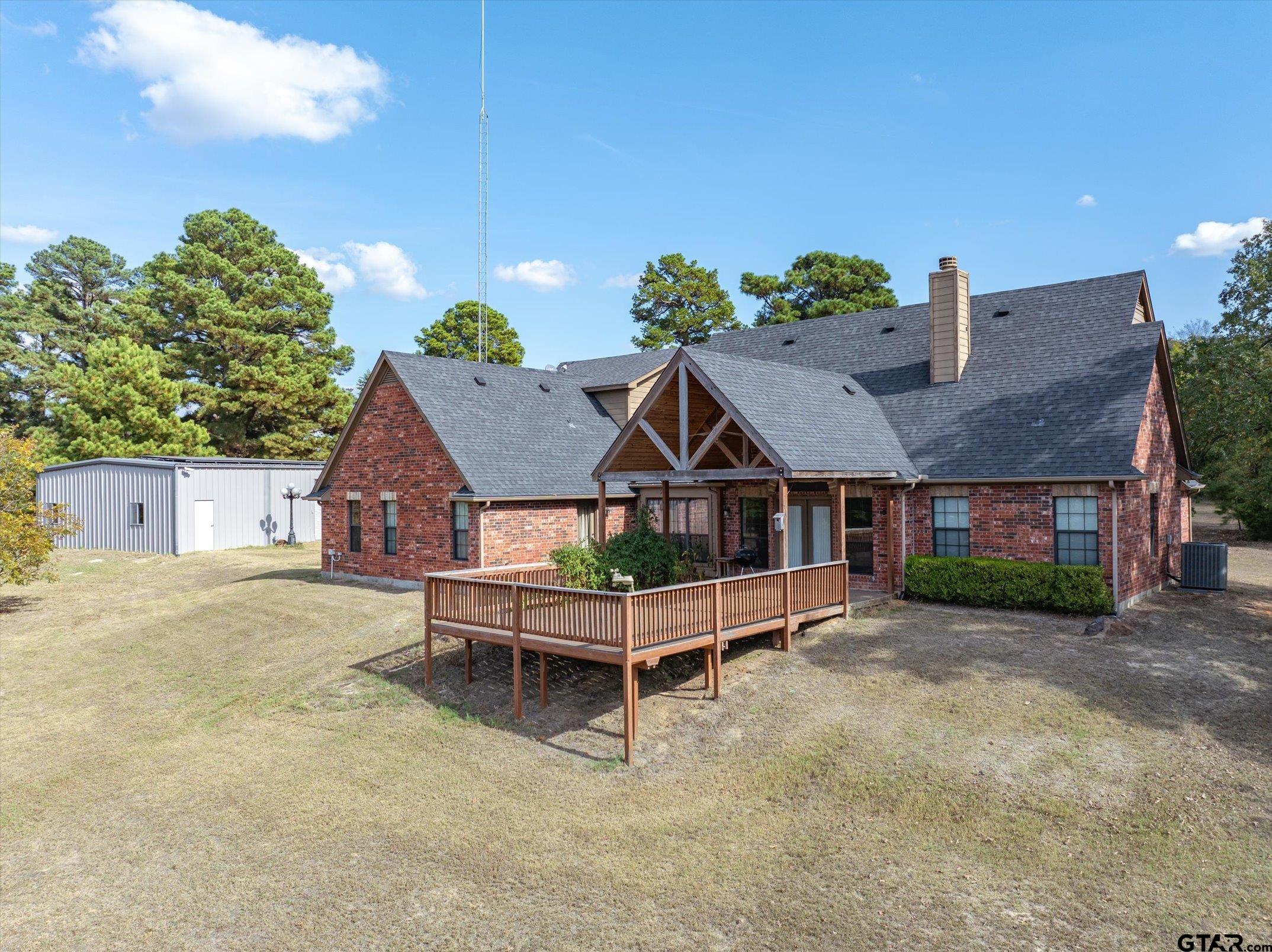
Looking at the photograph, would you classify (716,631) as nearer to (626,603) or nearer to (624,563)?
(626,603)

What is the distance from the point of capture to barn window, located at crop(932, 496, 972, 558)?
58.1ft

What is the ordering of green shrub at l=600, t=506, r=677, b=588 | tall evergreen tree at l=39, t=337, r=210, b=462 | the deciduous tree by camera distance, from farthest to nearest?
tall evergreen tree at l=39, t=337, r=210, b=462
the deciduous tree
green shrub at l=600, t=506, r=677, b=588

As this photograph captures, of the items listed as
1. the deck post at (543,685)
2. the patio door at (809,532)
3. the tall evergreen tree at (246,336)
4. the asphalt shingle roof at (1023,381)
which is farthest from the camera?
the tall evergreen tree at (246,336)

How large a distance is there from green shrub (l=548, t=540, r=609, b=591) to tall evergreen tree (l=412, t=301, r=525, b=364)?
42.0 meters

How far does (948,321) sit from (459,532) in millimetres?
13431

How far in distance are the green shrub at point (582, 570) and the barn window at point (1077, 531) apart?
30.9 ft

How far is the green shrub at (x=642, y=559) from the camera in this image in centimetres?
1437

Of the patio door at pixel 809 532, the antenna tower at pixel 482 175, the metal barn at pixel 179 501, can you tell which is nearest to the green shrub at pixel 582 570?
the patio door at pixel 809 532

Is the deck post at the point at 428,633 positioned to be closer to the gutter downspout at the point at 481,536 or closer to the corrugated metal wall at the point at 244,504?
the gutter downspout at the point at 481,536

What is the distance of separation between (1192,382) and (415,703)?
20.0 m

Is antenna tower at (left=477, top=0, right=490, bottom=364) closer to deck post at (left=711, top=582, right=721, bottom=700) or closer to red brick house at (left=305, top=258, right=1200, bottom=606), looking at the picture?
red brick house at (left=305, top=258, right=1200, bottom=606)

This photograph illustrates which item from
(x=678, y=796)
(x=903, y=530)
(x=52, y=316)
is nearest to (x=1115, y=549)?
(x=903, y=530)

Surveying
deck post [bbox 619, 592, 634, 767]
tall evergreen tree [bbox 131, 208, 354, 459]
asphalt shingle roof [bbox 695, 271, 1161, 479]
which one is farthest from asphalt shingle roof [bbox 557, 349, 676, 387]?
tall evergreen tree [bbox 131, 208, 354, 459]

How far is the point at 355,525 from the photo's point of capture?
2338 centimetres
